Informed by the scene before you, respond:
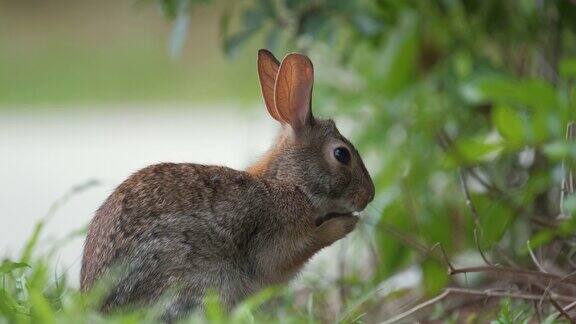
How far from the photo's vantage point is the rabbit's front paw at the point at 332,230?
3.63 m

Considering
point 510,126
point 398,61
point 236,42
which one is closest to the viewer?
Result: point 510,126

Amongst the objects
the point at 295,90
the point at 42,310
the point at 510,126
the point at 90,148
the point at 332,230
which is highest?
the point at 295,90

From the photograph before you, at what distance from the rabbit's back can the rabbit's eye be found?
1.18 ft

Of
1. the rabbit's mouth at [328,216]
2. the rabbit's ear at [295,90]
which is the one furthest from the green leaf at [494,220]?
the rabbit's ear at [295,90]

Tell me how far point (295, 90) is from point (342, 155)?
0.87 ft

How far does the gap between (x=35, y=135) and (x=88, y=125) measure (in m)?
0.55

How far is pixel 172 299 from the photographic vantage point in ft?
10.1

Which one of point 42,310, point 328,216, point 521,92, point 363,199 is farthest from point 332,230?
point 42,310

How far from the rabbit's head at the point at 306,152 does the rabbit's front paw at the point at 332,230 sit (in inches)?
3.7

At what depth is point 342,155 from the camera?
3818 millimetres

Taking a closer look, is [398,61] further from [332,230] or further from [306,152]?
[332,230]

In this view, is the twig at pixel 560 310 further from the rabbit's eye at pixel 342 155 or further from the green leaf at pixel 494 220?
the green leaf at pixel 494 220

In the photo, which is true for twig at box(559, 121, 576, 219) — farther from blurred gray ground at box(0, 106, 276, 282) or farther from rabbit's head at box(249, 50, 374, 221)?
blurred gray ground at box(0, 106, 276, 282)

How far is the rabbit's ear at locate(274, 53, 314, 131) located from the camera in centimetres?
368
